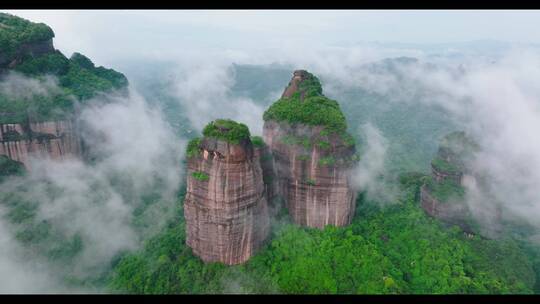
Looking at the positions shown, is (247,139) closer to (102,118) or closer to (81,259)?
(81,259)

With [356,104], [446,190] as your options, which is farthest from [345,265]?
[356,104]

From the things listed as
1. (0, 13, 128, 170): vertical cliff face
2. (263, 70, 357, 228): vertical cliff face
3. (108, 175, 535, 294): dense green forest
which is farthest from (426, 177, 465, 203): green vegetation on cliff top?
(0, 13, 128, 170): vertical cliff face

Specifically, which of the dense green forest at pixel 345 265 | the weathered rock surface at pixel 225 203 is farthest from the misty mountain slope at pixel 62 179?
the weathered rock surface at pixel 225 203

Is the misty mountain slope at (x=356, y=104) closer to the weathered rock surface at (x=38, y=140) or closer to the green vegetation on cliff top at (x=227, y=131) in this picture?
the weathered rock surface at (x=38, y=140)

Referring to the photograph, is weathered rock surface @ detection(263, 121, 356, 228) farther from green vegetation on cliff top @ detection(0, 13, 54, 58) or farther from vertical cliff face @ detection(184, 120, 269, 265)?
green vegetation on cliff top @ detection(0, 13, 54, 58)

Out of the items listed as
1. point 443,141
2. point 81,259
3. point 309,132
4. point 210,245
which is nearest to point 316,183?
point 309,132

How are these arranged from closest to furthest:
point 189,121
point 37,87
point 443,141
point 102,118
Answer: point 37,87
point 443,141
point 102,118
point 189,121

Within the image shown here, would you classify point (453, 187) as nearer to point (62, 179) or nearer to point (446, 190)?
point (446, 190)
